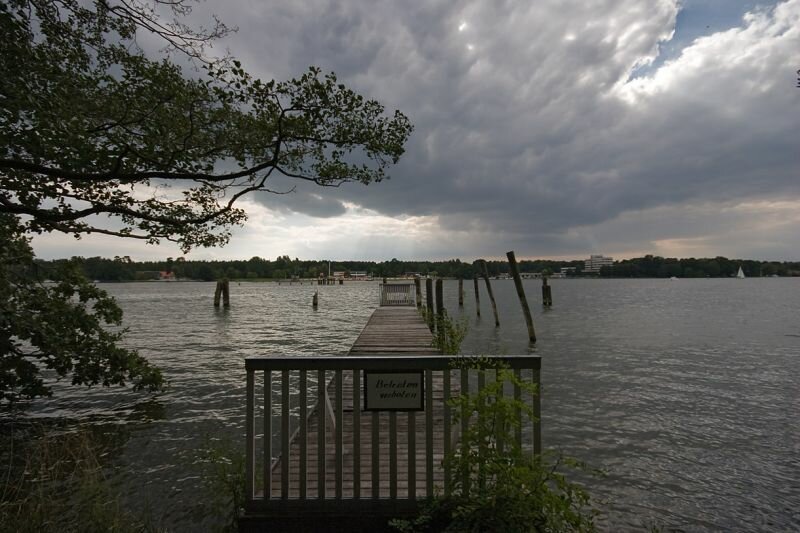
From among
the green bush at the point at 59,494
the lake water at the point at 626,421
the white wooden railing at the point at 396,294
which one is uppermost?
the white wooden railing at the point at 396,294

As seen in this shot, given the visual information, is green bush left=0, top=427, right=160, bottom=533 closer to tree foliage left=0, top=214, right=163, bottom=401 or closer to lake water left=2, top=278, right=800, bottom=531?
lake water left=2, top=278, right=800, bottom=531

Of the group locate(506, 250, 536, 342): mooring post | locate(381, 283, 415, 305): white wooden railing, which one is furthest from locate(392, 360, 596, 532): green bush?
locate(381, 283, 415, 305): white wooden railing

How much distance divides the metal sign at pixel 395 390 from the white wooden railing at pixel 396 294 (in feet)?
94.3

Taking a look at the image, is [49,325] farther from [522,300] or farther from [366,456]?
[522,300]

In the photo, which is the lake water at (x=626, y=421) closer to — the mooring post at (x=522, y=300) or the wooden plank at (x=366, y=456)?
the mooring post at (x=522, y=300)

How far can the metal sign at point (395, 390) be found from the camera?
3.55m

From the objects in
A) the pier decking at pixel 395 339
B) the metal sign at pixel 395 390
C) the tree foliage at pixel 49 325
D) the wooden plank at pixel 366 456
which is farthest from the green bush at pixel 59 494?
the pier decking at pixel 395 339

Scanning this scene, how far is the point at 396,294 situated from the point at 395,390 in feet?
105

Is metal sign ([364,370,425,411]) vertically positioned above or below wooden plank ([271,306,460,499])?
above

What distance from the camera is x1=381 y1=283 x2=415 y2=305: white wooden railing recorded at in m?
32.9

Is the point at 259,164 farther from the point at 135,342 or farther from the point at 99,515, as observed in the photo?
the point at 135,342

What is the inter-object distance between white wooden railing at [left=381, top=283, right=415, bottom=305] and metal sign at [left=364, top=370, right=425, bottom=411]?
28.7m

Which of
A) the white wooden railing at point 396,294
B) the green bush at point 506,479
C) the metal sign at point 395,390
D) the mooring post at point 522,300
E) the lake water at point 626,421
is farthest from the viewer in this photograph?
the white wooden railing at point 396,294

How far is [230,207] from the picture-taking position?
7824 millimetres
